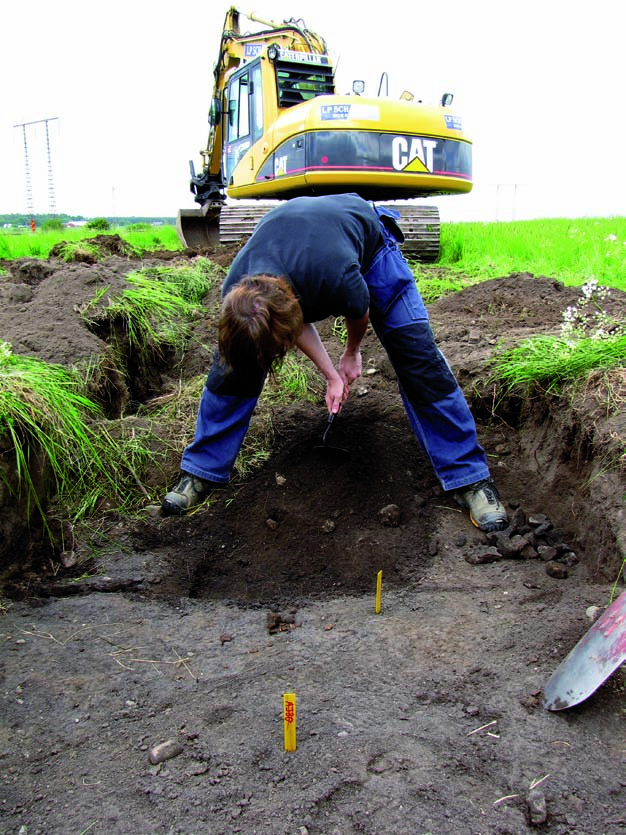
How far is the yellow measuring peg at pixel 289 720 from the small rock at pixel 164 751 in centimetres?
26

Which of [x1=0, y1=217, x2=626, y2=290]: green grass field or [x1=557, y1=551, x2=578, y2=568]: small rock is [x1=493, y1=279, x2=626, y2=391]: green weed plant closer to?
[x1=557, y1=551, x2=578, y2=568]: small rock

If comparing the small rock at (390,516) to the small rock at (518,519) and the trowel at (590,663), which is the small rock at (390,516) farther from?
the trowel at (590,663)

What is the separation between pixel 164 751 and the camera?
156 cm

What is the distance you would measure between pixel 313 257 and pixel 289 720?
56.9 inches

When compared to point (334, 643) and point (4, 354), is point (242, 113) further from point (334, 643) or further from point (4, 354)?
point (334, 643)

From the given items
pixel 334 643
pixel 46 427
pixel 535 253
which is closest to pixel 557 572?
pixel 334 643

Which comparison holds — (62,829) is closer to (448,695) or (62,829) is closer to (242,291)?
(448,695)

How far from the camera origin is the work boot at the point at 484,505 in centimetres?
269

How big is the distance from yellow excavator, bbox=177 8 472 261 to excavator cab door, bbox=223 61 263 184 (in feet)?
0.04

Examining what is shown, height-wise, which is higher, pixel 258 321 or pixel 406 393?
pixel 258 321

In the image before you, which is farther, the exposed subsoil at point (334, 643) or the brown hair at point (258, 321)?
the brown hair at point (258, 321)

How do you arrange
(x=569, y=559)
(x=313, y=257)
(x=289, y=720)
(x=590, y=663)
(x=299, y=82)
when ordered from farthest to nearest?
(x=299, y=82) → (x=569, y=559) → (x=313, y=257) → (x=590, y=663) → (x=289, y=720)

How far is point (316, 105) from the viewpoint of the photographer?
21.3 feet

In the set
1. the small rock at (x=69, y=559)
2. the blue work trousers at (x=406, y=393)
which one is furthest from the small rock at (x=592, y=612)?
the small rock at (x=69, y=559)
